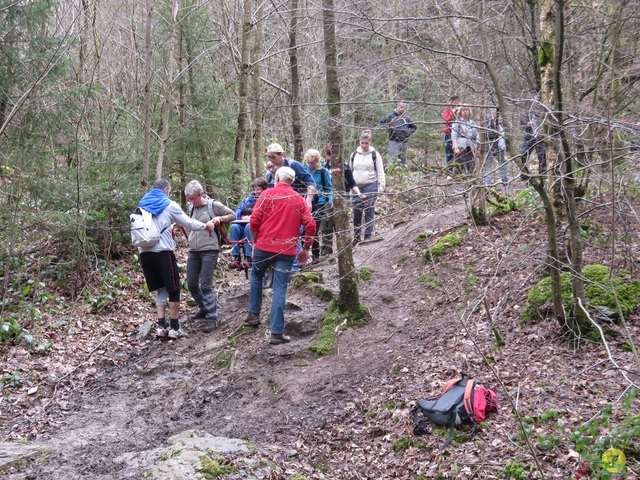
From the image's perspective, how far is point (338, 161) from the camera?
7.50m

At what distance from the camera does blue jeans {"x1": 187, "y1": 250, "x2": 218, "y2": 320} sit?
8.52 meters

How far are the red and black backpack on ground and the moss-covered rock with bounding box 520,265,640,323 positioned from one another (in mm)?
1523

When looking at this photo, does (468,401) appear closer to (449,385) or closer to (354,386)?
(449,385)

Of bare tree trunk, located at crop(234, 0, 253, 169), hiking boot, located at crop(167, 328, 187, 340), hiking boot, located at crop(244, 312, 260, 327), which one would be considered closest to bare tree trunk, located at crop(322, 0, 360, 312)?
hiking boot, located at crop(244, 312, 260, 327)

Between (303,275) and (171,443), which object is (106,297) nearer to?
(303,275)

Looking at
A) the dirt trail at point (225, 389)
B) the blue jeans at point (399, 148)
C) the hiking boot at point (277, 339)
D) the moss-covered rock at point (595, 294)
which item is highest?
the blue jeans at point (399, 148)

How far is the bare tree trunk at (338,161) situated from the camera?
7.00 metres

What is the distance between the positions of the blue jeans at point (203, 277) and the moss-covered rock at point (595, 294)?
4.38 metres

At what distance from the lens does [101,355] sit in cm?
804

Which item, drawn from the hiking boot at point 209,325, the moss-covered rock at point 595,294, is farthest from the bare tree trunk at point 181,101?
the moss-covered rock at point 595,294

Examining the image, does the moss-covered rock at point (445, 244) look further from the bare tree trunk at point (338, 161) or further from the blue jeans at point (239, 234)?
the blue jeans at point (239, 234)

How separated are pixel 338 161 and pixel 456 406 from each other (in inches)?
138

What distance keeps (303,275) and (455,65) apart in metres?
4.09

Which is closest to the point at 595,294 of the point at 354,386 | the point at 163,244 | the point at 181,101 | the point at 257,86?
the point at 354,386
